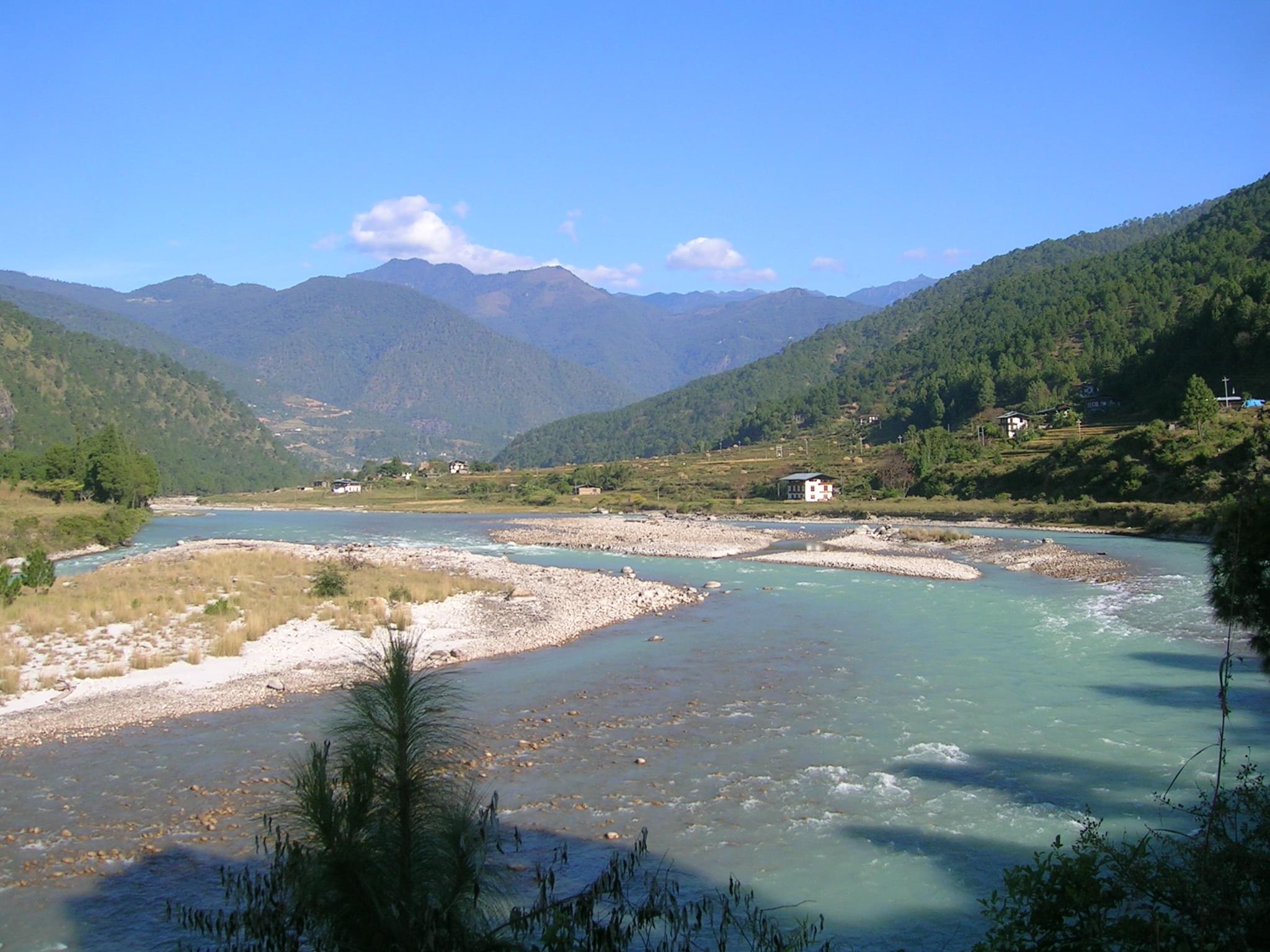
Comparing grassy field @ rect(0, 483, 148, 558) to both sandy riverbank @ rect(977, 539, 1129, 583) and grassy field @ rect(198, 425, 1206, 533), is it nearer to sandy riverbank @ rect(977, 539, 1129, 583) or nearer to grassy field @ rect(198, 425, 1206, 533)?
grassy field @ rect(198, 425, 1206, 533)

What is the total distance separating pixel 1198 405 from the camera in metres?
62.1

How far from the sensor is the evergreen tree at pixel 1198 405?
6116cm

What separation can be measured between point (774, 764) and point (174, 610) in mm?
17701

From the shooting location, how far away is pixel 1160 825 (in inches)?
431

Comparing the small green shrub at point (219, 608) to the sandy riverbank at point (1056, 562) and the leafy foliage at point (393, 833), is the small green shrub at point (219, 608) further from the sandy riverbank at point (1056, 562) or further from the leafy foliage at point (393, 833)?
the sandy riverbank at point (1056, 562)

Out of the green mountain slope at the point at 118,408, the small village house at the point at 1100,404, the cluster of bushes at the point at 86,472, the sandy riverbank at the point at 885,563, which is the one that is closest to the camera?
the sandy riverbank at the point at 885,563

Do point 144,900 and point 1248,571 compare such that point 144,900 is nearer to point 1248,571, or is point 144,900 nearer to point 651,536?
point 1248,571

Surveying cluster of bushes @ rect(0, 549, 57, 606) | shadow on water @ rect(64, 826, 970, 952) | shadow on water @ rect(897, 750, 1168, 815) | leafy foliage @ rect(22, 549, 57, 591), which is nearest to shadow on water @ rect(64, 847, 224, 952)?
shadow on water @ rect(64, 826, 970, 952)

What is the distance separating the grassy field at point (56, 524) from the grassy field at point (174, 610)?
17.3 metres

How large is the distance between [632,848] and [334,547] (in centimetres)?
4129

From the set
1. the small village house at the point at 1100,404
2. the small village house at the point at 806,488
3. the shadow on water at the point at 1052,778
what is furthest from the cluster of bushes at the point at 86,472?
the small village house at the point at 1100,404

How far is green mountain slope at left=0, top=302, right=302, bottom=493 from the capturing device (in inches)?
5118

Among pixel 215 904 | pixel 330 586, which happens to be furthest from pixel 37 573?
pixel 215 904

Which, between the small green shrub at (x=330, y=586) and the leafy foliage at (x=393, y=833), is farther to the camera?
the small green shrub at (x=330, y=586)
